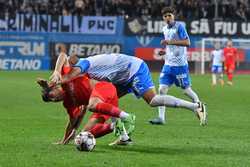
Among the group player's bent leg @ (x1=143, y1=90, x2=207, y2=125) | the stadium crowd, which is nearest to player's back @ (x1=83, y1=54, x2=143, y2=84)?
player's bent leg @ (x1=143, y1=90, x2=207, y2=125)

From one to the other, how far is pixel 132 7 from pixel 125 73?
1434 inches

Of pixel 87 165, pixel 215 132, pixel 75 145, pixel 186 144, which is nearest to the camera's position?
pixel 87 165

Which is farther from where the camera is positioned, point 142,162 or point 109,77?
point 109,77

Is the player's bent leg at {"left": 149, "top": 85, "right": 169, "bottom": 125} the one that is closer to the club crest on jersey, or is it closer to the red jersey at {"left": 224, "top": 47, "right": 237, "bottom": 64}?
the red jersey at {"left": 224, "top": 47, "right": 237, "bottom": 64}

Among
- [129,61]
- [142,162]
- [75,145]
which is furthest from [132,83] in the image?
[142,162]

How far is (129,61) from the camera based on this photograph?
1206 cm

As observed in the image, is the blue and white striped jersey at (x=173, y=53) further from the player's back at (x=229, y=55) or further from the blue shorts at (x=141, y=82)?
the player's back at (x=229, y=55)

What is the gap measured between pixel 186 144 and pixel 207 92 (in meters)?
16.1

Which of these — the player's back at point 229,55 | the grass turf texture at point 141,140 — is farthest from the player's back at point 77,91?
the player's back at point 229,55

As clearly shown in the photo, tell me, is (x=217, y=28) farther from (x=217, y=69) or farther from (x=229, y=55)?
(x=217, y=69)

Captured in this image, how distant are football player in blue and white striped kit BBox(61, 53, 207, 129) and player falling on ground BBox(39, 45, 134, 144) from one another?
0.23 meters

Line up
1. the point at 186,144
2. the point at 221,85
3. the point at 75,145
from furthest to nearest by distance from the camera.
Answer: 1. the point at 221,85
2. the point at 186,144
3. the point at 75,145

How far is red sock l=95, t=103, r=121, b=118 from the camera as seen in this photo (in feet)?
36.6

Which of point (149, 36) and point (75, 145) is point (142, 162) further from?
point (149, 36)
